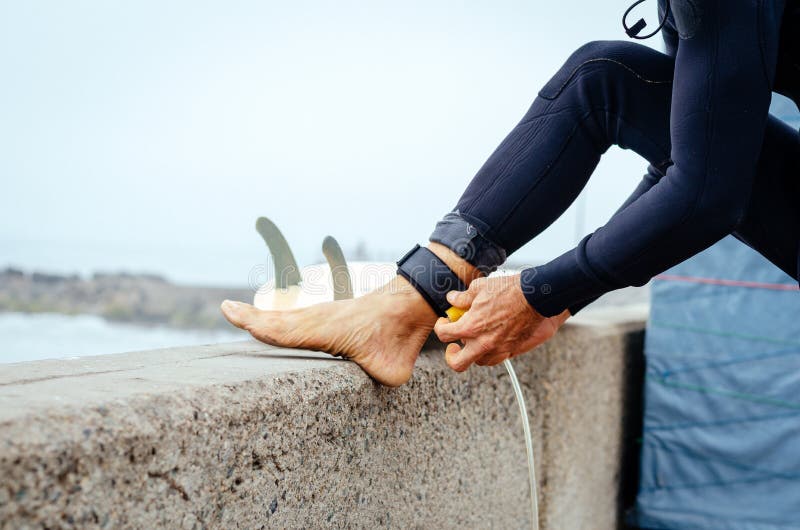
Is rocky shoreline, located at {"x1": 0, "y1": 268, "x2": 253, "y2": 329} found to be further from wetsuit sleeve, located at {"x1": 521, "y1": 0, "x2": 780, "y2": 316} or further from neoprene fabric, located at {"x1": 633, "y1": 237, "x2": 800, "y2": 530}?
neoprene fabric, located at {"x1": 633, "y1": 237, "x2": 800, "y2": 530}

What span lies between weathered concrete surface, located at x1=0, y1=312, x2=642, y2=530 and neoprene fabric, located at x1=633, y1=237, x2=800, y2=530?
0.36 m

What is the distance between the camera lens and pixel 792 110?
1.48 metres

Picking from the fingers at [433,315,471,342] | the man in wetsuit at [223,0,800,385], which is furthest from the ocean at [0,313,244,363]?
the fingers at [433,315,471,342]

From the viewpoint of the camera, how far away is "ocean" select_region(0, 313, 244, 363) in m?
0.94

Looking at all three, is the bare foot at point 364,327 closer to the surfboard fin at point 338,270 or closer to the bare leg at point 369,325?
the bare leg at point 369,325

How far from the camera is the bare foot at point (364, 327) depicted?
0.81m

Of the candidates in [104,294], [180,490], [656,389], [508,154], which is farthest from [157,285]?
[180,490]

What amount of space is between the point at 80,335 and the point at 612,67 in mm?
1016

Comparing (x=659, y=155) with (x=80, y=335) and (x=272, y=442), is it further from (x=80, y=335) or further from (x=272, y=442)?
(x=80, y=335)

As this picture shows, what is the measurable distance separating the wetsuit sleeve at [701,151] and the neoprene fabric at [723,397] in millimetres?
848

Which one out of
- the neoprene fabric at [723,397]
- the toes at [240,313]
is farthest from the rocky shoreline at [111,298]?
the neoprene fabric at [723,397]

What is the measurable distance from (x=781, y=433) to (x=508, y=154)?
3.19ft

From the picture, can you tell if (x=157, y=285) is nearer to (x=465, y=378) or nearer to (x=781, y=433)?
(x=465, y=378)

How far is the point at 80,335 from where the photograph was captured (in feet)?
4.27
